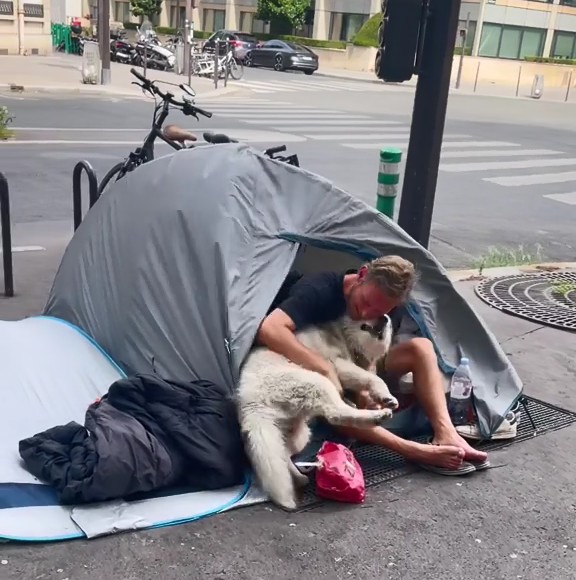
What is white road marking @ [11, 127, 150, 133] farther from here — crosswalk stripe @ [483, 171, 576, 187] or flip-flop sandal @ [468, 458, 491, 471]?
flip-flop sandal @ [468, 458, 491, 471]

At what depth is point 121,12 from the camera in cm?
5978

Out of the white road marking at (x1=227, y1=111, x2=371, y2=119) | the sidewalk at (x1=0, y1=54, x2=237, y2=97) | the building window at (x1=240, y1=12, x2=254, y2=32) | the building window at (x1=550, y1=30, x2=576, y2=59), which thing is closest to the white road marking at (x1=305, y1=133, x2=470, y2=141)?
the white road marking at (x1=227, y1=111, x2=371, y2=119)

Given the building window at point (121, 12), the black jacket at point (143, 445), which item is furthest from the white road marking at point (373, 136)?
the building window at point (121, 12)

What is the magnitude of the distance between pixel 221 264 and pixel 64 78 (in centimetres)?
2045

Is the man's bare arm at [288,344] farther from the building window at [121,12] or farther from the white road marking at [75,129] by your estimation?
the building window at [121,12]

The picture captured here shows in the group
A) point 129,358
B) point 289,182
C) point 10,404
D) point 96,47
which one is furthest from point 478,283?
point 96,47

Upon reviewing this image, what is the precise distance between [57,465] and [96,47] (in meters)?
20.8

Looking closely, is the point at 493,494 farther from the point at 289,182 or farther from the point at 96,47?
the point at 96,47

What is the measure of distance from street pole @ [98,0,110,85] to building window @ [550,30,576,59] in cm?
3122

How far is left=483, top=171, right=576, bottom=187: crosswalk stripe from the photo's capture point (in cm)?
1200

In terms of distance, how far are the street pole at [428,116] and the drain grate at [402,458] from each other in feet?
5.25

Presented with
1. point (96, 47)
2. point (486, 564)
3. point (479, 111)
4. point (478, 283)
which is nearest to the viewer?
point (486, 564)

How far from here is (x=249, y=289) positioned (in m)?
3.74

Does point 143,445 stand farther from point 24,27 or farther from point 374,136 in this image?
point 24,27
